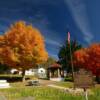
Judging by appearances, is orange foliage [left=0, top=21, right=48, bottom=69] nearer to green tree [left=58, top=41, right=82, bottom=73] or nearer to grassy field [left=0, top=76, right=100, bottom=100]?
grassy field [left=0, top=76, right=100, bottom=100]

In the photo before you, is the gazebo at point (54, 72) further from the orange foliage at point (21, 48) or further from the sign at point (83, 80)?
the sign at point (83, 80)

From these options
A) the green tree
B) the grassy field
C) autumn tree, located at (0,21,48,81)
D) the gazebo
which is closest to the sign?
the grassy field

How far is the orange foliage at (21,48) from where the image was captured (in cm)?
6712

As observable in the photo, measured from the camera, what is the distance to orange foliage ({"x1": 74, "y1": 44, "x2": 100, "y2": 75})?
2771 inches

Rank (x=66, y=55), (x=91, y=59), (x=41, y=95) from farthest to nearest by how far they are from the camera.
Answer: (x=66, y=55) < (x=91, y=59) < (x=41, y=95)

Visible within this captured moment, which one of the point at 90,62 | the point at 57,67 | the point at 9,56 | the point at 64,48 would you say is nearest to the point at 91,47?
the point at 90,62

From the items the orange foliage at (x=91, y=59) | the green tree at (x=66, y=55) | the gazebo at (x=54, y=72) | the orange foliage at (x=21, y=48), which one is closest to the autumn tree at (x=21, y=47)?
the orange foliage at (x=21, y=48)

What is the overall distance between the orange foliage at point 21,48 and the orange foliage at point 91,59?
32.9ft

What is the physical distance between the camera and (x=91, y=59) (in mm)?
71812

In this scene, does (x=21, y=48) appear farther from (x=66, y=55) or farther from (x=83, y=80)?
(x=83, y=80)

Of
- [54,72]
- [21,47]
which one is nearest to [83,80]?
[21,47]

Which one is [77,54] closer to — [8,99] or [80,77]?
[8,99]

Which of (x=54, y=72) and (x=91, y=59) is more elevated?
(x=91, y=59)

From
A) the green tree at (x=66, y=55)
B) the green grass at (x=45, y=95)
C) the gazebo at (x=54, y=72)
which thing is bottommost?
the green grass at (x=45, y=95)
